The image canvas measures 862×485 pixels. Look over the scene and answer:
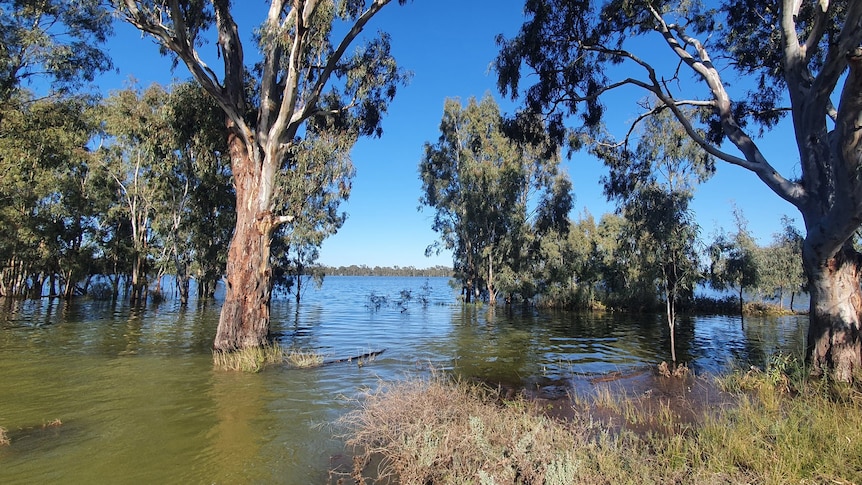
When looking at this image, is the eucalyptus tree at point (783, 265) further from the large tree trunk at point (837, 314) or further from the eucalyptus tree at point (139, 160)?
the eucalyptus tree at point (139, 160)

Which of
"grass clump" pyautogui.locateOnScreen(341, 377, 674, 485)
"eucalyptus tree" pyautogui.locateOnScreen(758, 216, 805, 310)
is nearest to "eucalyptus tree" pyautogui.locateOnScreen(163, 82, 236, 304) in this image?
"grass clump" pyautogui.locateOnScreen(341, 377, 674, 485)

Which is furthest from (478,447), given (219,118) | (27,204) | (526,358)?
(27,204)

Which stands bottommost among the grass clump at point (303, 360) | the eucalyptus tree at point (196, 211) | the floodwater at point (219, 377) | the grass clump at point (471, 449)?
the floodwater at point (219, 377)

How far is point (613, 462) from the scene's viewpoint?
404 cm

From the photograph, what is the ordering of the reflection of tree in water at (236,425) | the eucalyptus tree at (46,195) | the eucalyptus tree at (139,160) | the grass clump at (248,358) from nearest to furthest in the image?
the reflection of tree in water at (236,425), the grass clump at (248,358), the eucalyptus tree at (46,195), the eucalyptus tree at (139,160)

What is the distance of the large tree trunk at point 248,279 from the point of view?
11.3 metres

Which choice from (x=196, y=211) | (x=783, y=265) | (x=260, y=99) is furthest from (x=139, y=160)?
(x=783, y=265)

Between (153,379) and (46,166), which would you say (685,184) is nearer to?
(153,379)

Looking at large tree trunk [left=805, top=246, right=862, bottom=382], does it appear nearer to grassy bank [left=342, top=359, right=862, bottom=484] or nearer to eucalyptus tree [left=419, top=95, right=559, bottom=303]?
grassy bank [left=342, top=359, right=862, bottom=484]

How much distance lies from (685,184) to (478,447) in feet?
86.7

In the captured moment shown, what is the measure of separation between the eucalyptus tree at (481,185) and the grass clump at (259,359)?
2236 cm

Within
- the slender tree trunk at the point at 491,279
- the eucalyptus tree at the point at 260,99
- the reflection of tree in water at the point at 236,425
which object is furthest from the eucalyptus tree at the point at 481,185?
the reflection of tree in water at the point at 236,425

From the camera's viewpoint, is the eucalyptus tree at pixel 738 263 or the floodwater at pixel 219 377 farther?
the eucalyptus tree at pixel 738 263

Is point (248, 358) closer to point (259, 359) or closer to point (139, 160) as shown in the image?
point (259, 359)
